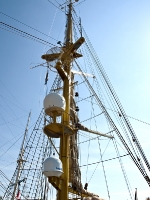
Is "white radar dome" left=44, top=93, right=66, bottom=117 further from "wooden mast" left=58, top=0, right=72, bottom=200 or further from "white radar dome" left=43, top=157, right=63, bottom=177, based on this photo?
"white radar dome" left=43, top=157, right=63, bottom=177

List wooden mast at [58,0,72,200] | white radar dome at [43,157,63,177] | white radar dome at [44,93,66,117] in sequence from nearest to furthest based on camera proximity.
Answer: white radar dome at [43,157,63,177] → wooden mast at [58,0,72,200] → white radar dome at [44,93,66,117]

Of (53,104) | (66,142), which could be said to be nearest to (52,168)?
(66,142)

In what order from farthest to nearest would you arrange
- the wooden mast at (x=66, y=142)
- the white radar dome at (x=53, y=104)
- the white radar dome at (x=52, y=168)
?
the white radar dome at (x=53, y=104)
the wooden mast at (x=66, y=142)
the white radar dome at (x=52, y=168)

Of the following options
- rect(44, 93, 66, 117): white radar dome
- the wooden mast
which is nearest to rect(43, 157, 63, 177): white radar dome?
the wooden mast

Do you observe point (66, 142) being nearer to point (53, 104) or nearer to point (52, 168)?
point (53, 104)

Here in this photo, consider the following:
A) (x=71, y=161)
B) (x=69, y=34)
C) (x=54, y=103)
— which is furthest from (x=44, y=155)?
(x=69, y=34)

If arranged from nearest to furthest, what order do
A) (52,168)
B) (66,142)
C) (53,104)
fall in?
(52,168)
(53,104)
(66,142)

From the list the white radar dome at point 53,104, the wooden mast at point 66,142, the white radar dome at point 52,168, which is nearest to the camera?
the white radar dome at point 52,168

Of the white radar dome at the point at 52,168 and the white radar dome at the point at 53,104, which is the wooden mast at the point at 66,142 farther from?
the white radar dome at the point at 52,168

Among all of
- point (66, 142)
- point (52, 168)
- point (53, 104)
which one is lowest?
point (52, 168)

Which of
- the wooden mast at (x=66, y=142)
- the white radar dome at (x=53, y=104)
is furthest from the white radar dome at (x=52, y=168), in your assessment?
the white radar dome at (x=53, y=104)

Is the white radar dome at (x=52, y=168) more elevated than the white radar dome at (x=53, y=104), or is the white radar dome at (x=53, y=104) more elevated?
the white radar dome at (x=53, y=104)

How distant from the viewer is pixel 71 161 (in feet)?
56.3

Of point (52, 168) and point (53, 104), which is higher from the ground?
point (53, 104)
